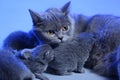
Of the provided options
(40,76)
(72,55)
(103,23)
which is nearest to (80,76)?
(72,55)

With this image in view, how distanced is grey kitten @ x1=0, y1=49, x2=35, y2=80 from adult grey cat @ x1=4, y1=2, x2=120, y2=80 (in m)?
0.31

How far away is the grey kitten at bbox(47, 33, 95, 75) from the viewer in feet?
5.06

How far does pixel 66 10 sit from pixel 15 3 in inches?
17.2

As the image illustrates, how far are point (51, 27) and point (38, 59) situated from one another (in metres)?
0.24

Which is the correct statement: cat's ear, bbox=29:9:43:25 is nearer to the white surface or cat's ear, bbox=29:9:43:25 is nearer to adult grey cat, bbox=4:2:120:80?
adult grey cat, bbox=4:2:120:80

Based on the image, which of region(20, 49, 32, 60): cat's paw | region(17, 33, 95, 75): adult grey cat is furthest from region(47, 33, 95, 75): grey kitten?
region(20, 49, 32, 60): cat's paw

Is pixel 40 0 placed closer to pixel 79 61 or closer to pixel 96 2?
pixel 96 2

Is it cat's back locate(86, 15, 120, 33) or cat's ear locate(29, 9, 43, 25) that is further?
cat's back locate(86, 15, 120, 33)

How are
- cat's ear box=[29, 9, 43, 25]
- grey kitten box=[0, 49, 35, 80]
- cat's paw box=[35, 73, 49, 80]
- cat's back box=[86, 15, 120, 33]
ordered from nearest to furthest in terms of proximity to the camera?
grey kitten box=[0, 49, 35, 80], cat's paw box=[35, 73, 49, 80], cat's ear box=[29, 9, 43, 25], cat's back box=[86, 15, 120, 33]

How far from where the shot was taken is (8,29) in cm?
200

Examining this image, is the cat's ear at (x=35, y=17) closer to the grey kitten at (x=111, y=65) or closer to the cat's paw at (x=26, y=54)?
the cat's paw at (x=26, y=54)

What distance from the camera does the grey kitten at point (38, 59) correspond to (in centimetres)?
149

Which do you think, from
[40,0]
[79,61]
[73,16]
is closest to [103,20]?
[73,16]

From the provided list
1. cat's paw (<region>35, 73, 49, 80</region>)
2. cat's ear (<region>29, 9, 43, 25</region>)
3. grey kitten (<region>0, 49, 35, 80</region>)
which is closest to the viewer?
grey kitten (<region>0, 49, 35, 80</region>)
